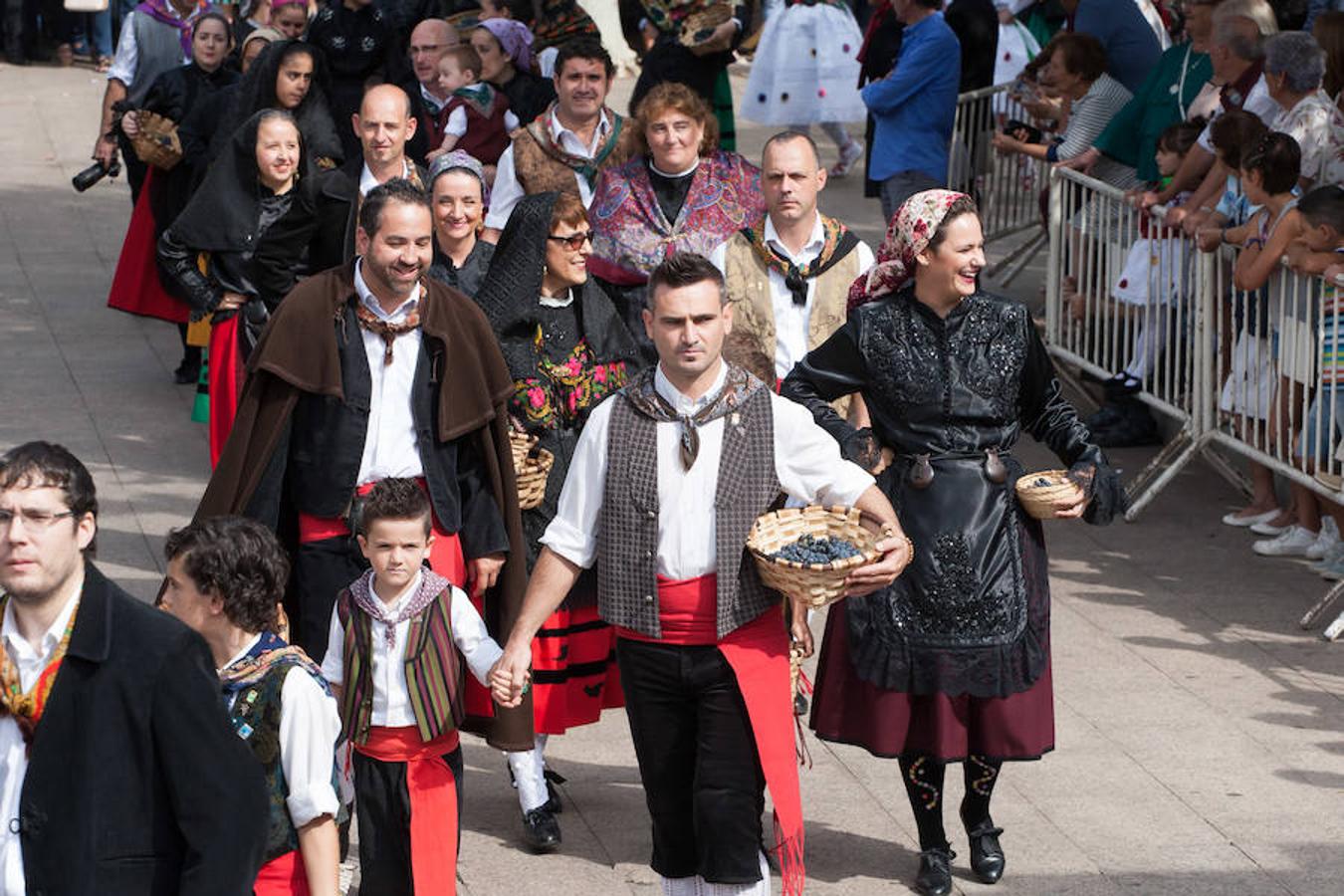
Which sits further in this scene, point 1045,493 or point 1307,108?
point 1307,108

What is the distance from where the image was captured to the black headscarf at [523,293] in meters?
6.97

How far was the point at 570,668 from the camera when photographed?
283 inches

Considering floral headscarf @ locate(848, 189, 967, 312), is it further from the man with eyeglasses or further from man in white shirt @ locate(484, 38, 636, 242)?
the man with eyeglasses

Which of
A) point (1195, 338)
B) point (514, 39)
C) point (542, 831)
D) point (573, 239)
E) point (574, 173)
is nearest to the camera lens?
point (542, 831)

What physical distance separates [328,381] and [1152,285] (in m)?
5.34

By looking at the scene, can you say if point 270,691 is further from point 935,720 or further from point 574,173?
point 574,173

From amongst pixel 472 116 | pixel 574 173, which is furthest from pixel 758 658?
pixel 472 116

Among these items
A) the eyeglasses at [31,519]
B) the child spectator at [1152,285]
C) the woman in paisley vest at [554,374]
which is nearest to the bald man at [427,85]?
the child spectator at [1152,285]

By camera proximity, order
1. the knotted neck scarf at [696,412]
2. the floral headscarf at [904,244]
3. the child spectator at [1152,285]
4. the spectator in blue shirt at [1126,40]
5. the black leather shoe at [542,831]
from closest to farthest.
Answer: the knotted neck scarf at [696,412] < the floral headscarf at [904,244] < the black leather shoe at [542,831] < the child spectator at [1152,285] < the spectator in blue shirt at [1126,40]

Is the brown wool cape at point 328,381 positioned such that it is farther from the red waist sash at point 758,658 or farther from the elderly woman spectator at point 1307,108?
the elderly woman spectator at point 1307,108

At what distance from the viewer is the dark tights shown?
258 inches

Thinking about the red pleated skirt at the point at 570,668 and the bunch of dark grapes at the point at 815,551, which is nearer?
the bunch of dark grapes at the point at 815,551

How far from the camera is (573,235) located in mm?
7012

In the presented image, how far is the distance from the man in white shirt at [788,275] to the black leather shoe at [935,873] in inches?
69.7
